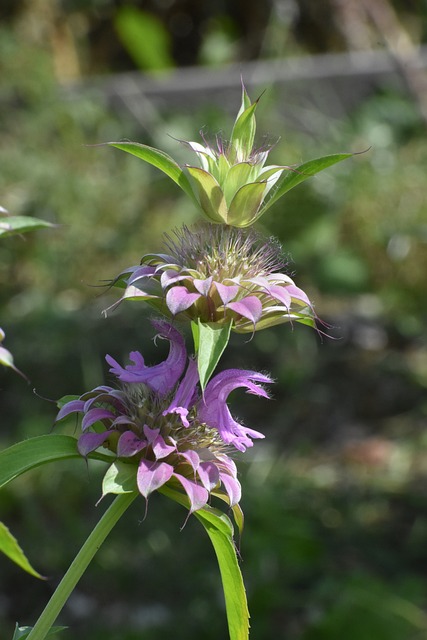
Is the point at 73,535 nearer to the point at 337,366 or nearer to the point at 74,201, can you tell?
the point at 337,366

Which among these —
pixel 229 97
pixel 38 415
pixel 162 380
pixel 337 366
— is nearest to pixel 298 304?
pixel 162 380

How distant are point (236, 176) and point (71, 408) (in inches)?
8.3

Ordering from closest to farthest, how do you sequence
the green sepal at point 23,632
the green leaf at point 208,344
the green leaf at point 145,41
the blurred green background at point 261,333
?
the green leaf at point 208,344 < the green sepal at point 23,632 < the blurred green background at point 261,333 < the green leaf at point 145,41

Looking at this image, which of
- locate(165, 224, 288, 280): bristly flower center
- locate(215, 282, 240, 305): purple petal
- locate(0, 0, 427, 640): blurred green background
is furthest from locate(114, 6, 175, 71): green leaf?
locate(215, 282, 240, 305): purple petal

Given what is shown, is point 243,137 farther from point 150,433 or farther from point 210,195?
point 150,433

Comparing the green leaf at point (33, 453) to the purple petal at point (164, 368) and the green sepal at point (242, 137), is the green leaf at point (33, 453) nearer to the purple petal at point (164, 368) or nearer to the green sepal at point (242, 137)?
the purple petal at point (164, 368)

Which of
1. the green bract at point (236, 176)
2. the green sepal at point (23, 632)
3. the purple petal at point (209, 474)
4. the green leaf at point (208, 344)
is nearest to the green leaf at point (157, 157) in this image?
the green bract at point (236, 176)

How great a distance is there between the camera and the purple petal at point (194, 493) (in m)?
0.64

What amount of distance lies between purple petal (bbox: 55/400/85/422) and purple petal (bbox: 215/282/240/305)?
0.45 ft

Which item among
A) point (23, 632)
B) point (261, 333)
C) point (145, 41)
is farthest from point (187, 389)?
point (145, 41)

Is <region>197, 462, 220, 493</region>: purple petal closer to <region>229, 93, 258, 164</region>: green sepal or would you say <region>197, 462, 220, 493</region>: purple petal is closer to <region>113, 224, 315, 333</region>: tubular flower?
<region>113, 224, 315, 333</region>: tubular flower

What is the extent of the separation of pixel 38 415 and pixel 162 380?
7.21 ft

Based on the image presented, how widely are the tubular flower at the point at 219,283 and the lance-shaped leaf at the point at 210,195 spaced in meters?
0.05

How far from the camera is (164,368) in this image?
0.72 meters
